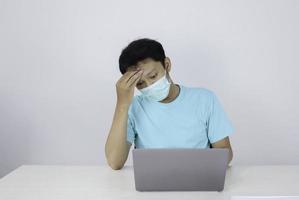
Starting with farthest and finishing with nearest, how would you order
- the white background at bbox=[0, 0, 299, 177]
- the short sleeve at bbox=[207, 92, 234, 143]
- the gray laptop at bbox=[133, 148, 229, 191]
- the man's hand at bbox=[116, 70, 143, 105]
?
the white background at bbox=[0, 0, 299, 177] < the short sleeve at bbox=[207, 92, 234, 143] < the man's hand at bbox=[116, 70, 143, 105] < the gray laptop at bbox=[133, 148, 229, 191]

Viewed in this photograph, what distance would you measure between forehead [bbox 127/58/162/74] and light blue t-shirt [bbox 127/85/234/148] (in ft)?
0.57

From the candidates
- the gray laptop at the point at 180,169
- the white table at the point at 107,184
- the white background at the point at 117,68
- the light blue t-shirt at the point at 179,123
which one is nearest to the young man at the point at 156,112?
the light blue t-shirt at the point at 179,123

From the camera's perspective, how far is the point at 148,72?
1564 millimetres

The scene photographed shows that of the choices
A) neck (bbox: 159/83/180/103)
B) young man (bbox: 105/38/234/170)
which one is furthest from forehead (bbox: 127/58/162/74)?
neck (bbox: 159/83/180/103)

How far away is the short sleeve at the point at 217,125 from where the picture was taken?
64.3 inches

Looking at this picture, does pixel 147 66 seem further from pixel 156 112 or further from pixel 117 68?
pixel 117 68

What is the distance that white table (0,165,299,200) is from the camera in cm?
121

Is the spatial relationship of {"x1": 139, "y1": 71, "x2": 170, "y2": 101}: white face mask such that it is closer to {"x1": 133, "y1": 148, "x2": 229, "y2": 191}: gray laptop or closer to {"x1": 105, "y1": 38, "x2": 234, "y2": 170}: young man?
{"x1": 105, "y1": 38, "x2": 234, "y2": 170}: young man

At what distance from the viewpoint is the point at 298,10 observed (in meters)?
2.22

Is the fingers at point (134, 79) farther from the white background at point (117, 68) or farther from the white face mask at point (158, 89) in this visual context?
the white background at point (117, 68)

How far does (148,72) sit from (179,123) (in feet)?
0.87

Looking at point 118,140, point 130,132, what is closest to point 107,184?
point 118,140

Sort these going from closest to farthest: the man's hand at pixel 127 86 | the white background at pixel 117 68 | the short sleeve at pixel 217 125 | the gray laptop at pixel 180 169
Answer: the gray laptop at pixel 180 169 < the man's hand at pixel 127 86 < the short sleeve at pixel 217 125 < the white background at pixel 117 68

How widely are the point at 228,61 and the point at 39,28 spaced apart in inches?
45.4
